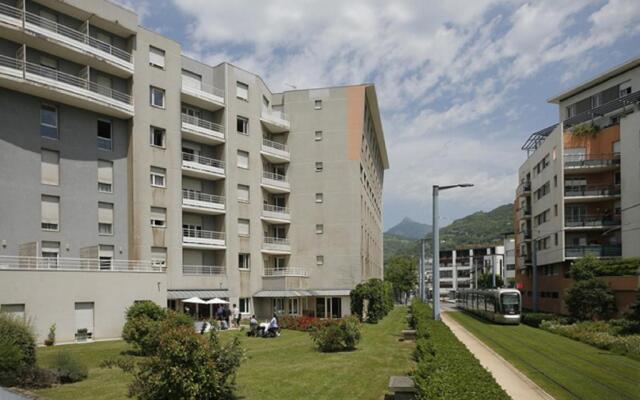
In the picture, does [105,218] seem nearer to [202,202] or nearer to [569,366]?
[202,202]

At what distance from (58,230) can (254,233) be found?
17862 millimetres

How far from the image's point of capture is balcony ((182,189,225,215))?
136ft

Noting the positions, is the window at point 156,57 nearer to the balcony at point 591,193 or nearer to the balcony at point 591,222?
the balcony at point 591,193

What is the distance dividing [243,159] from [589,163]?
101 feet

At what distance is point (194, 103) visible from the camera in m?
43.7

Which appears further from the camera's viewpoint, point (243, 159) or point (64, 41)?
point (243, 159)

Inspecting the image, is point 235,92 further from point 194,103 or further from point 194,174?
point 194,174

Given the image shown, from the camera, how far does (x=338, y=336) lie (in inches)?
962

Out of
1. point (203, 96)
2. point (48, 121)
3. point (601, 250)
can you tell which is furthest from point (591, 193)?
point (48, 121)

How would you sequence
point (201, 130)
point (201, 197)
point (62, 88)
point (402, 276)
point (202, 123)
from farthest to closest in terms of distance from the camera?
point (402, 276), point (202, 123), point (201, 197), point (201, 130), point (62, 88)

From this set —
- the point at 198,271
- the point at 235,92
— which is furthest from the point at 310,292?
the point at 235,92

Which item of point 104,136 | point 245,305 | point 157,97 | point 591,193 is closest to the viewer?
point 104,136

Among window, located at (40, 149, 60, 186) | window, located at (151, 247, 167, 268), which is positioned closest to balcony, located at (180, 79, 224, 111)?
window, located at (40, 149, 60, 186)

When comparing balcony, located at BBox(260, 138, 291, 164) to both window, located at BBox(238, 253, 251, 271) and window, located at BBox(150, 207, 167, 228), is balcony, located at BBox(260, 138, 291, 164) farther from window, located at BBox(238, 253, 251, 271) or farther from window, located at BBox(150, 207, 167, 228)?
window, located at BBox(150, 207, 167, 228)
